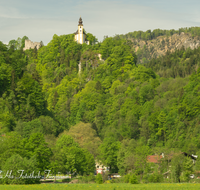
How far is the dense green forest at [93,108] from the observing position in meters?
91.1

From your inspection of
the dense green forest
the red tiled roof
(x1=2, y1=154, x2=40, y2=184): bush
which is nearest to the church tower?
the dense green forest

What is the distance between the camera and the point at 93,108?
158 meters

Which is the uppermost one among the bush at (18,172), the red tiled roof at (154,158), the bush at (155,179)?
the bush at (18,172)

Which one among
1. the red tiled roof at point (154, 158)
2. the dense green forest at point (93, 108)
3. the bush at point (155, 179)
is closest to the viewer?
the bush at point (155, 179)

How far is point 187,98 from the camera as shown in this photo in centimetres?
13125

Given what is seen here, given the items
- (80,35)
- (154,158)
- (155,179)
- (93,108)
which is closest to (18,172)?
(155,179)

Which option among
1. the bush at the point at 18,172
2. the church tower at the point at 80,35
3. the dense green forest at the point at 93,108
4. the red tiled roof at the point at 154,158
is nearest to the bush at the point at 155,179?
the dense green forest at the point at 93,108

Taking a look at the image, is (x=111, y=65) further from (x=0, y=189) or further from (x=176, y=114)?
(x=0, y=189)

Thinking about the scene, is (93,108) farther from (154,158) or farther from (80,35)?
(154,158)

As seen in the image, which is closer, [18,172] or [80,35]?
[18,172]

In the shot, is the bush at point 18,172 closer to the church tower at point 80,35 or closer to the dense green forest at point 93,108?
the dense green forest at point 93,108

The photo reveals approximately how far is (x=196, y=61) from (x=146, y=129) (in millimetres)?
75223

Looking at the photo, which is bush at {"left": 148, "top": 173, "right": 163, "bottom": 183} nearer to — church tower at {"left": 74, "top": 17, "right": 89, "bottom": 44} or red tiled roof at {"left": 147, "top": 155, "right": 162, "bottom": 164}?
red tiled roof at {"left": 147, "top": 155, "right": 162, "bottom": 164}

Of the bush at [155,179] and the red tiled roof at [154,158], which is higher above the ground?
the bush at [155,179]
